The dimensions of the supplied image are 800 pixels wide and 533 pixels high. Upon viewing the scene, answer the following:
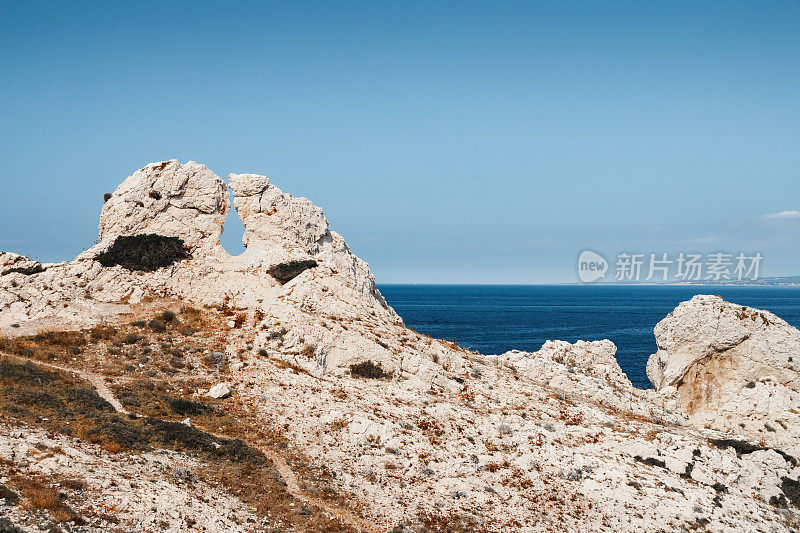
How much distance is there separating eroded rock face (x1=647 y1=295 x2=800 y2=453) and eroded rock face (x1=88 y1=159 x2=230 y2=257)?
3751cm

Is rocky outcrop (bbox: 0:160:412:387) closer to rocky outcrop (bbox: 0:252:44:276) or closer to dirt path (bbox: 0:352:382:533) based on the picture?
rocky outcrop (bbox: 0:252:44:276)

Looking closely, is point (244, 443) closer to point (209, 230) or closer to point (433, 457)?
point (433, 457)

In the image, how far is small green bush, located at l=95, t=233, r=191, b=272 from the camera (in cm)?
3891

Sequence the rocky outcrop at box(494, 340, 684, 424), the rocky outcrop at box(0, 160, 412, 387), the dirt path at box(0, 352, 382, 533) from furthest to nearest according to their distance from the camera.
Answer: the rocky outcrop at box(494, 340, 684, 424) → the rocky outcrop at box(0, 160, 412, 387) → the dirt path at box(0, 352, 382, 533)

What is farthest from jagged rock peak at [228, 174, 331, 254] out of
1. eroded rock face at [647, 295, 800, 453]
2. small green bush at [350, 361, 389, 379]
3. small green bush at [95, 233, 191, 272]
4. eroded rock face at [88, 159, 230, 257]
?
eroded rock face at [647, 295, 800, 453]

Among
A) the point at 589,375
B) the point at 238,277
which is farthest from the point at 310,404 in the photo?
the point at 589,375

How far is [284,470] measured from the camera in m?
21.9

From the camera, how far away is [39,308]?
34.0 metres

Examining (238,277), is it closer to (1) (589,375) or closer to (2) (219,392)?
(2) (219,392)

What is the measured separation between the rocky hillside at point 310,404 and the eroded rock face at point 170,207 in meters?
0.15

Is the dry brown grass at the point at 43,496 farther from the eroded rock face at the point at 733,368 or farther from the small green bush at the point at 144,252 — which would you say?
the eroded rock face at the point at 733,368

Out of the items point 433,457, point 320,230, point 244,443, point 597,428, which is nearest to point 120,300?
point 320,230

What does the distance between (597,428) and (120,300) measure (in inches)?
1281

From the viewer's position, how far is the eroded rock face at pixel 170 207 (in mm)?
40875
